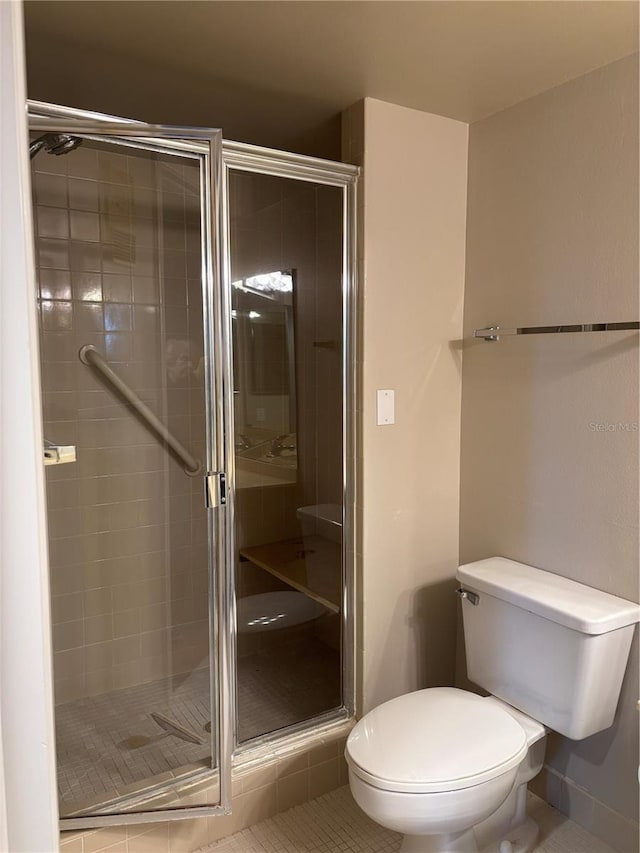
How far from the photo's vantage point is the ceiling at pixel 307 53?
1438mm

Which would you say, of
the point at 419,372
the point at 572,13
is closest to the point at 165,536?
the point at 419,372

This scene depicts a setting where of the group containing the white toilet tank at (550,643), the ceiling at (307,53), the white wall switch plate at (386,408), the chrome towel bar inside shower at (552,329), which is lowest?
the white toilet tank at (550,643)

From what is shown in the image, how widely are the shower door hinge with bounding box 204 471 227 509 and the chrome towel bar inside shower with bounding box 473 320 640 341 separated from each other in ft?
3.09

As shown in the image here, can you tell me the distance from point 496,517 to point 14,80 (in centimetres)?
193

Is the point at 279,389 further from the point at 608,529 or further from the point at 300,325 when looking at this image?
the point at 608,529

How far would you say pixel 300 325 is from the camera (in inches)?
82.2

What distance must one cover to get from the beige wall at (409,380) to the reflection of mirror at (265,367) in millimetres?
254

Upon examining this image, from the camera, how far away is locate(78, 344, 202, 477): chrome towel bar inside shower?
5.96 feet

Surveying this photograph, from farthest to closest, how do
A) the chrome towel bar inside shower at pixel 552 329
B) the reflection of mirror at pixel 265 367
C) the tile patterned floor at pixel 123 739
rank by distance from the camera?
1. the reflection of mirror at pixel 265 367
2. the tile patterned floor at pixel 123 739
3. the chrome towel bar inside shower at pixel 552 329

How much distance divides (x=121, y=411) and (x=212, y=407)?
356 millimetres

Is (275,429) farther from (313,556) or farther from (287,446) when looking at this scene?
(313,556)

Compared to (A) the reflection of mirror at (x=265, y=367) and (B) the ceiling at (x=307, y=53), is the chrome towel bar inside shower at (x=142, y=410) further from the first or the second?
(B) the ceiling at (x=307, y=53)

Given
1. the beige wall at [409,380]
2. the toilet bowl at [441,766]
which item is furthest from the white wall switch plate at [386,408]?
the toilet bowl at [441,766]

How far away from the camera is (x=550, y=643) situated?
1737 millimetres
